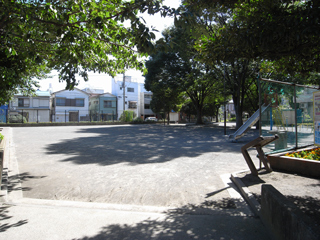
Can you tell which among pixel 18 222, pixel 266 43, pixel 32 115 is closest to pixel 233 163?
pixel 266 43

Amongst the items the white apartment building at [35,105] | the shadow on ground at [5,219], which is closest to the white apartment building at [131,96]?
the white apartment building at [35,105]

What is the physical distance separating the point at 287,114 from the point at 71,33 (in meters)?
6.91

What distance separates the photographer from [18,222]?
12.5 ft

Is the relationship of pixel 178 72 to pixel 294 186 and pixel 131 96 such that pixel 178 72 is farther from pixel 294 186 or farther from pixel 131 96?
pixel 131 96

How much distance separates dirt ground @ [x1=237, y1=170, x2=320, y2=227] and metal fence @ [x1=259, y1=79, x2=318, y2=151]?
60.9 inches

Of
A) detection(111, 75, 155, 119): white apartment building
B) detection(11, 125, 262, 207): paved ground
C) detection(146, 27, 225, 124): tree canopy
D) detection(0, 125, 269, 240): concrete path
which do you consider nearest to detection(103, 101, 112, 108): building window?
detection(111, 75, 155, 119): white apartment building

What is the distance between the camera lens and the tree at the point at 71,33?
4738 mm

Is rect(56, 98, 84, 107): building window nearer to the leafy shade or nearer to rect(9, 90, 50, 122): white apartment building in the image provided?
rect(9, 90, 50, 122): white apartment building

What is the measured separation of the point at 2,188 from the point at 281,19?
6.77m

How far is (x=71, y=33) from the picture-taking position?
5.34m

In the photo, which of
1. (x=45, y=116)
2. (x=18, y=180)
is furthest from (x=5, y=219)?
(x=45, y=116)

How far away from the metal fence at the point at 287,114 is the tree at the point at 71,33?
14.0 feet

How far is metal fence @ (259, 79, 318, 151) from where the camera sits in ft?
24.4

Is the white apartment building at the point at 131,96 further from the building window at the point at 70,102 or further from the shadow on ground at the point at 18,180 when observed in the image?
the shadow on ground at the point at 18,180
